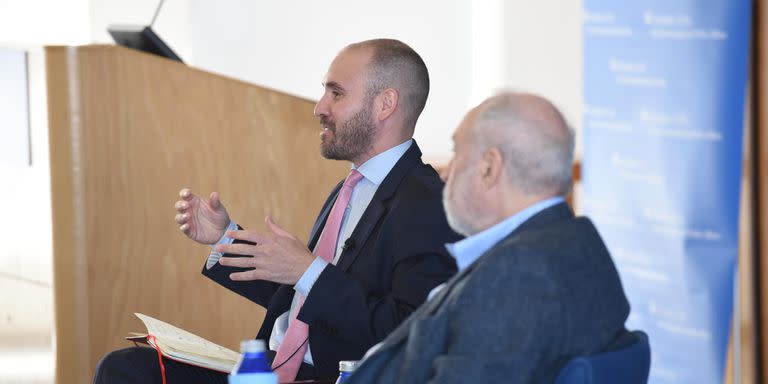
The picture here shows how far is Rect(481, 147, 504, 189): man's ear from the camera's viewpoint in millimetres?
1763

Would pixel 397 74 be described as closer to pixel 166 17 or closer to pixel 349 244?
pixel 349 244

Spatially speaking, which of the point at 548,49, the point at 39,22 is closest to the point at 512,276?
the point at 548,49

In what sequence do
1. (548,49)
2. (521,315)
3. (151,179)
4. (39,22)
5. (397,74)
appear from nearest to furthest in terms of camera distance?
(521,315)
(397,74)
(151,179)
(548,49)
(39,22)

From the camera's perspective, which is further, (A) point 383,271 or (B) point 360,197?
(B) point 360,197

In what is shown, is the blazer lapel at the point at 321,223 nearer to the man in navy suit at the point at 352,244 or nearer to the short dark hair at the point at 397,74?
the man in navy suit at the point at 352,244

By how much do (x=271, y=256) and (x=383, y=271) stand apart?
0.27 m

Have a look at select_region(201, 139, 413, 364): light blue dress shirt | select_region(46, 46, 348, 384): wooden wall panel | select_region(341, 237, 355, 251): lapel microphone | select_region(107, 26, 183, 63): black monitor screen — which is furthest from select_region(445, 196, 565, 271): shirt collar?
select_region(107, 26, 183, 63): black monitor screen

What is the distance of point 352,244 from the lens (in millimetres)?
2424

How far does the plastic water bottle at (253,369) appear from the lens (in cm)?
169

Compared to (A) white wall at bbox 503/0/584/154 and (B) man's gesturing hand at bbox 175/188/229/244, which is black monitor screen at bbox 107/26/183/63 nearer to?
(B) man's gesturing hand at bbox 175/188/229/244

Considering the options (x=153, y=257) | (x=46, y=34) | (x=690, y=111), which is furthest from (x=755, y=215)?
(x=46, y=34)

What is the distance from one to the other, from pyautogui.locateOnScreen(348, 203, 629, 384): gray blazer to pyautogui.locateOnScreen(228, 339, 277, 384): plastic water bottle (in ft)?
0.61

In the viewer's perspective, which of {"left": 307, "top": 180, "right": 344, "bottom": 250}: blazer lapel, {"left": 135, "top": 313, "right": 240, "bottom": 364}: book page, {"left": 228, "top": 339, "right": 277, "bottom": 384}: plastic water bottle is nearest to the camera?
{"left": 228, "top": 339, "right": 277, "bottom": 384}: plastic water bottle

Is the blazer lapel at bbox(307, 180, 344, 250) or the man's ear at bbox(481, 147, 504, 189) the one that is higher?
the man's ear at bbox(481, 147, 504, 189)
